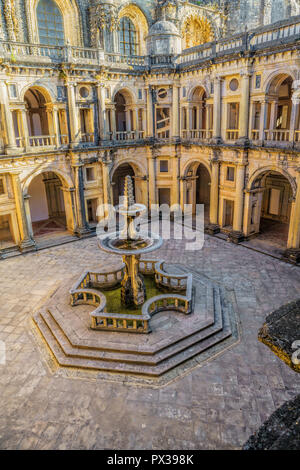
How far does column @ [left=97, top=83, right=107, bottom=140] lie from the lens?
24.4 m

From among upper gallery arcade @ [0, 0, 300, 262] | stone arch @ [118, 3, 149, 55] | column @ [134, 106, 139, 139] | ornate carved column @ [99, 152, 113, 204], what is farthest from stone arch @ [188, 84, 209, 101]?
ornate carved column @ [99, 152, 113, 204]

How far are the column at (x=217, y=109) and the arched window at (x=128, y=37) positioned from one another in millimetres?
10319

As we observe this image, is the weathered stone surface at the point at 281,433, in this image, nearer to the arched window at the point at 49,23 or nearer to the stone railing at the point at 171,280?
the stone railing at the point at 171,280

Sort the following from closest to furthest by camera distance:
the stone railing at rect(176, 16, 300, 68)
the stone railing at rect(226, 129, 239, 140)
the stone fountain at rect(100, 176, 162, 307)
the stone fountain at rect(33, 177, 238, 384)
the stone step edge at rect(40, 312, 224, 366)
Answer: the stone step edge at rect(40, 312, 224, 366) < the stone fountain at rect(33, 177, 238, 384) < the stone fountain at rect(100, 176, 162, 307) < the stone railing at rect(176, 16, 300, 68) < the stone railing at rect(226, 129, 239, 140)

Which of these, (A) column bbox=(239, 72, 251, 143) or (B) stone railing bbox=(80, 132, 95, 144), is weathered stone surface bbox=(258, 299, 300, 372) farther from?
(B) stone railing bbox=(80, 132, 95, 144)

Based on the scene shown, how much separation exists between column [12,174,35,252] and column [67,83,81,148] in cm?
462

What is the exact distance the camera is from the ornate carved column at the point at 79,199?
24578mm

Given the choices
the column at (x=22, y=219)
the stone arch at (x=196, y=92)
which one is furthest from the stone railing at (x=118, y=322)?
the stone arch at (x=196, y=92)

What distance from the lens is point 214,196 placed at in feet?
84.1

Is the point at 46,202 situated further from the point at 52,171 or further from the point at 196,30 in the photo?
the point at 196,30

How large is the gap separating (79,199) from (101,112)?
642 cm

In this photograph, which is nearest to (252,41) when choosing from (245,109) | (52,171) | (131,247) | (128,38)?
(245,109)

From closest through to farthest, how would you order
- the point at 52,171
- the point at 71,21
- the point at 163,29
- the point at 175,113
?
the point at 52,171 < the point at 163,29 < the point at 71,21 < the point at 175,113
